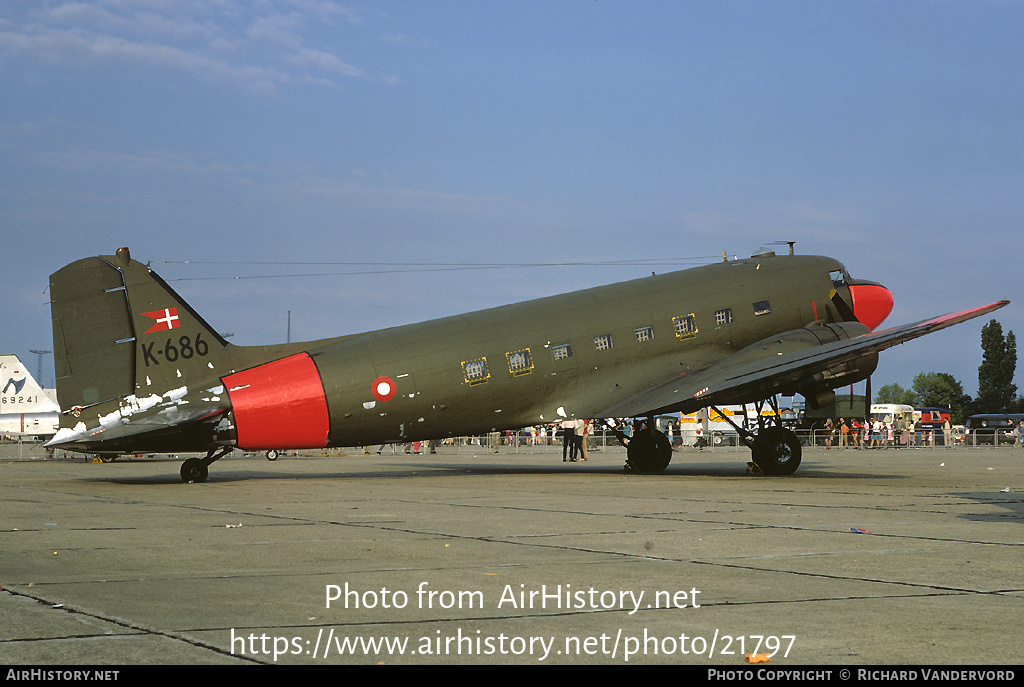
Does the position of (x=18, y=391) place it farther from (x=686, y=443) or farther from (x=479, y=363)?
(x=479, y=363)

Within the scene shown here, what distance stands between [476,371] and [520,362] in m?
1.35

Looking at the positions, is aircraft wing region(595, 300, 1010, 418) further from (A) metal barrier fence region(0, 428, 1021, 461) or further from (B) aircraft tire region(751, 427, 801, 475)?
(A) metal barrier fence region(0, 428, 1021, 461)

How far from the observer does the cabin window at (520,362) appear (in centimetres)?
2602

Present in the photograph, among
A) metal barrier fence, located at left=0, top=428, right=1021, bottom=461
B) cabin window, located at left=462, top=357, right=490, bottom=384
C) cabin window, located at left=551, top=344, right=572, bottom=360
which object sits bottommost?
metal barrier fence, located at left=0, top=428, right=1021, bottom=461

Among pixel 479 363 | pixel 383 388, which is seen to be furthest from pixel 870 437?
pixel 383 388

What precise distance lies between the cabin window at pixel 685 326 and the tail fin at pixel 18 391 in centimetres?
5418

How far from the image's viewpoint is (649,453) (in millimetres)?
28953

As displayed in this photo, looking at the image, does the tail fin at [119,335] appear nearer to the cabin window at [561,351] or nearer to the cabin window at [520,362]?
the cabin window at [520,362]

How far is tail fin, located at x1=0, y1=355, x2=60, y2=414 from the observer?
68.4m

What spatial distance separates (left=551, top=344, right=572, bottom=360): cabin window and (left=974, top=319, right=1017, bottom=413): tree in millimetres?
150548

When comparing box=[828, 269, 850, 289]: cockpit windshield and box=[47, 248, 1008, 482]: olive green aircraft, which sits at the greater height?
box=[828, 269, 850, 289]: cockpit windshield

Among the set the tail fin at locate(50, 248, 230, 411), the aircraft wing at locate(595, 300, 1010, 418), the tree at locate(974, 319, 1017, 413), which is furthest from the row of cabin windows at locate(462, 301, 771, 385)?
the tree at locate(974, 319, 1017, 413)
